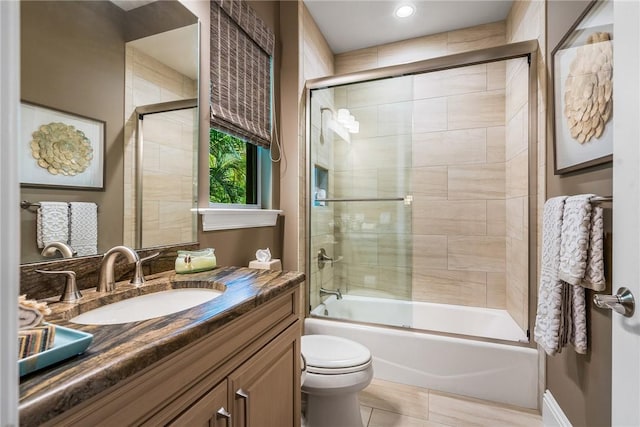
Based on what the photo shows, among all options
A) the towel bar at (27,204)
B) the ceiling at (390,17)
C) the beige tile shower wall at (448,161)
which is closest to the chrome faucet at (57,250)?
the towel bar at (27,204)

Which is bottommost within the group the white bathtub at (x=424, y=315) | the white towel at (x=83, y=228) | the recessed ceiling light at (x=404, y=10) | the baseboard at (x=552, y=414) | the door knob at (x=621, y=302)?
the baseboard at (x=552, y=414)

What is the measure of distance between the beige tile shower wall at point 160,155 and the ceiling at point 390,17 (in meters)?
1.55

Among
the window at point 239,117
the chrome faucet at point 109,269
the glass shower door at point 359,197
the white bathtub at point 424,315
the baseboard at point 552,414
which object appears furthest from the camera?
the glass shower door at point 359,197

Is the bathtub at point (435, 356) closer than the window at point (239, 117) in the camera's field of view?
No

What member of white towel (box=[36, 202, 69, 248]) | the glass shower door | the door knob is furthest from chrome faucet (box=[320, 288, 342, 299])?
the door knob

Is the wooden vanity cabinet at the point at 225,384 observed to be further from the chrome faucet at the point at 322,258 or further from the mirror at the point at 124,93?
the chrome faucet at the point at 322,258

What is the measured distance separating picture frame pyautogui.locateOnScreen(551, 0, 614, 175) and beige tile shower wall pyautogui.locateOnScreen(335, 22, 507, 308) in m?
1.00

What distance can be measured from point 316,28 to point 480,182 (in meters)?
1.91

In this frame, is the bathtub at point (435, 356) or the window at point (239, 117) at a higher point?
the window at point (239, 117)

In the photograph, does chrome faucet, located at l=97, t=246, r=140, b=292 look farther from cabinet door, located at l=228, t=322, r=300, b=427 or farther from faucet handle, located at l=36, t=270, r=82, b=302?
cabinet door, located at l=228, t=322, r=300, b=427

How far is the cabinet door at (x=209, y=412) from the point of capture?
2.13 ft

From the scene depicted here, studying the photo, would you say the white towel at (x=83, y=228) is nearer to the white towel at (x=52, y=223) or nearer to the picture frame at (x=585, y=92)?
the white towel at (x=52, y=223)

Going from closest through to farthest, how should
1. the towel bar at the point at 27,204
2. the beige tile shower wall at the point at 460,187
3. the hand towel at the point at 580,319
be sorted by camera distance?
the towel bar at the point at 27,204
the hand towel at the point at 580,319
the beige tile shower wall at the point at 460,187

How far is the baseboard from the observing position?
1.42 metres
